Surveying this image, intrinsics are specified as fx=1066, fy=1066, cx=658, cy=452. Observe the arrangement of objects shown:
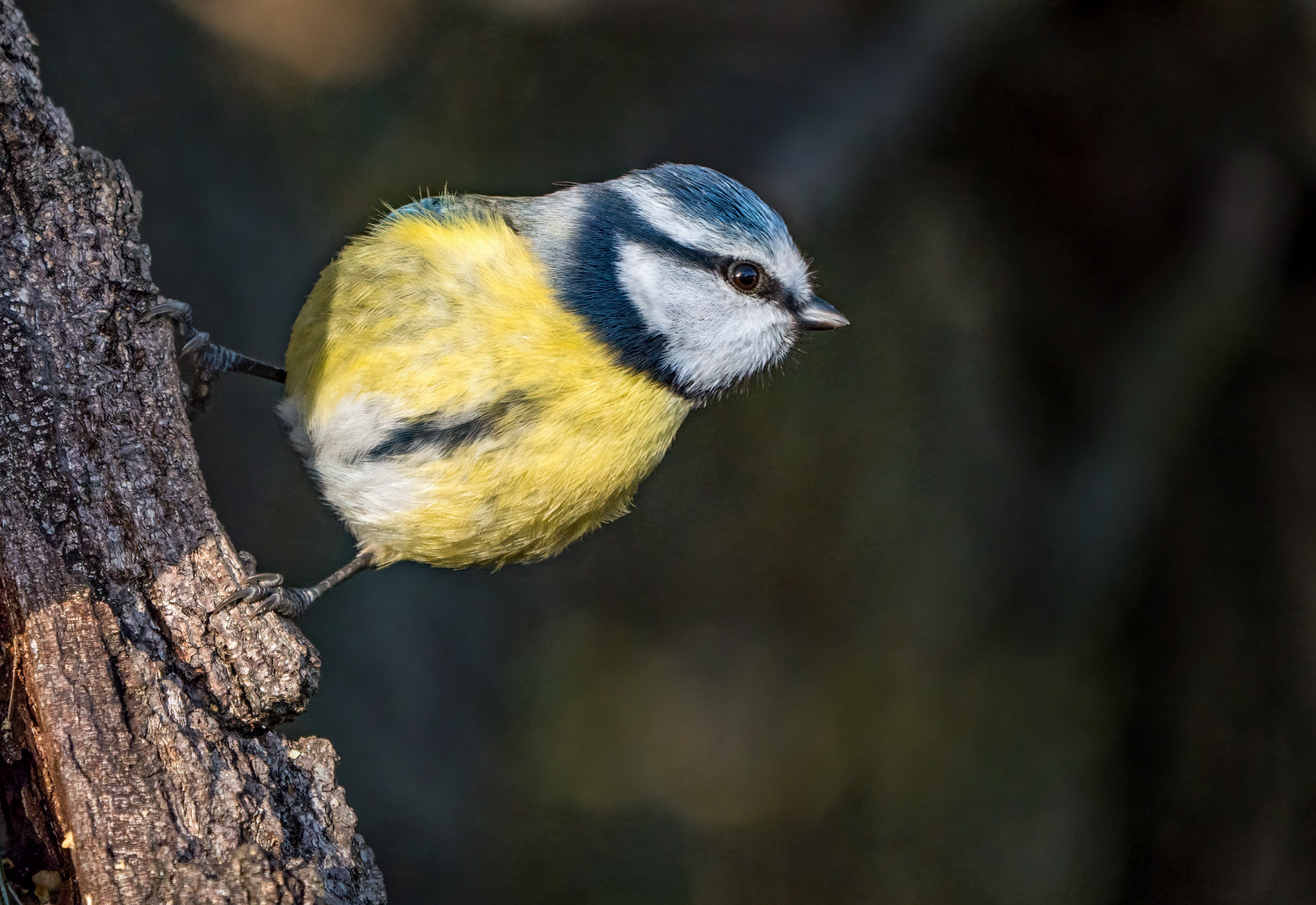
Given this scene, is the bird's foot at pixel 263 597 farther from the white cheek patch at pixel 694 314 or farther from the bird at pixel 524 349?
the white cheek patch at pixel 694 314

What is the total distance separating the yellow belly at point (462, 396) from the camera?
1.93m

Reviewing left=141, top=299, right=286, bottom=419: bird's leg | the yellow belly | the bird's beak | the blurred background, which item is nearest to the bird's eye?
the bird's beak

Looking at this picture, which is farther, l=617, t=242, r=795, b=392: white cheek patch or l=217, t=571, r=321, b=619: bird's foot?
l=617, t=242, r=795, b=392: white cheek patch

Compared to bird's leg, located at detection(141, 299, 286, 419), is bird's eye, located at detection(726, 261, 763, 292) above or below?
below

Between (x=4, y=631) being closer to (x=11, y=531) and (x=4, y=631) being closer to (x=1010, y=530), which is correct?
(x=11, y=531)

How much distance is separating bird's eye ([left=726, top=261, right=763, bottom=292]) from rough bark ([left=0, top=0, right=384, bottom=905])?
1045 mm

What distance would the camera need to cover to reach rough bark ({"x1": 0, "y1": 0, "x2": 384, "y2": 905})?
4.34 feet

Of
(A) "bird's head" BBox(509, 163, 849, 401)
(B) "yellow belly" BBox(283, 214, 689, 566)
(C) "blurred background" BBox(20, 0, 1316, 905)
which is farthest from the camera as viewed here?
(C) "blurred background" BBox(20, 0, 1316, 905)

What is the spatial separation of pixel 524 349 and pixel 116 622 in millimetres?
817

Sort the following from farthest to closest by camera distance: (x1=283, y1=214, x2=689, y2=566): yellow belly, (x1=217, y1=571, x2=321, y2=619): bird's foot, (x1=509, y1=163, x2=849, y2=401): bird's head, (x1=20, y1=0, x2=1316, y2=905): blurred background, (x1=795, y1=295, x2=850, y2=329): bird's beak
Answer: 1. (x1=20, y1=0, x2=1316, y2=905): blurred background
2. (x1=795, y1=295, x2=850, y2=329): bird's beak
3. (x1=509, y1=163, x2=849, y2=401): bird's head
4. (x1=283, y1=214, x2=689, y2=566): yellow belly
5. (x1=217, y1=571, x2=321, y2=619): bird's foot

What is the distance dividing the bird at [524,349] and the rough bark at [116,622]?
1.34 ft

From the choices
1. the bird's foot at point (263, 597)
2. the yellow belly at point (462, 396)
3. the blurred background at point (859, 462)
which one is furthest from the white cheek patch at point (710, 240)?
the blurred background at point (859, 462)

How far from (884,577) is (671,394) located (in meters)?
2.22

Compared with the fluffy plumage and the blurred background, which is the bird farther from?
the blurred background
